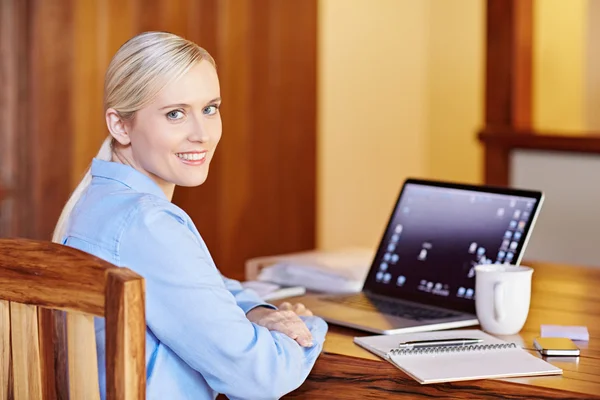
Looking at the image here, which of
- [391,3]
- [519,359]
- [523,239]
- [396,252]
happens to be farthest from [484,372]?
[391,3]

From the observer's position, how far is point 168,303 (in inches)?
53.0

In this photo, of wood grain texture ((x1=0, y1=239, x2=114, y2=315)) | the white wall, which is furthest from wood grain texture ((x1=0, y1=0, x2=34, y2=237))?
the white wall

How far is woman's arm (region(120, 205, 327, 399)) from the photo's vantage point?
52.9 inches

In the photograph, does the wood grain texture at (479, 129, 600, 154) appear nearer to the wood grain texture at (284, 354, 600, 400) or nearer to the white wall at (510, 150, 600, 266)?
the white wall at (510, 150, 600, 266)

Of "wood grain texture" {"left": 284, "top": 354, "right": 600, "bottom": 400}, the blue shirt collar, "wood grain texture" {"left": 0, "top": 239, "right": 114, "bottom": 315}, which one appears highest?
the blue shirt collar

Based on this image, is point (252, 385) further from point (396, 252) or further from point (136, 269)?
point (396, 252)

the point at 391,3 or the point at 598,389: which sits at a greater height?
the point at 391,3

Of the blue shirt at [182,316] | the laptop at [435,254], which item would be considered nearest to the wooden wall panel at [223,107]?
the laptop at [435,254]

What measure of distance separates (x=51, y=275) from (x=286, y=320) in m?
0.41

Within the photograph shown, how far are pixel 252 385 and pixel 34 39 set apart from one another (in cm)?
181

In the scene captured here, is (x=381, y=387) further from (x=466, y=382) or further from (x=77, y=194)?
(x=77, y=194)

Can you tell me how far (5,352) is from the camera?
1.31 meters

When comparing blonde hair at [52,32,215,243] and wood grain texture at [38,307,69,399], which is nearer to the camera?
wood grain texture at [38,307,69,399]

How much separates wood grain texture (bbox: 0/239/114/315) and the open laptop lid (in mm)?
772
